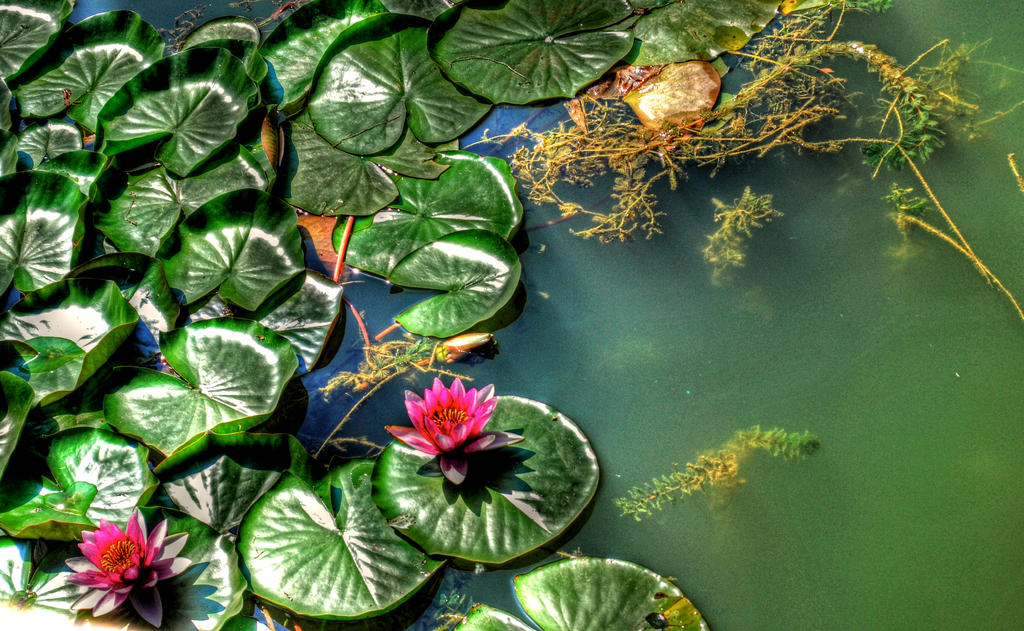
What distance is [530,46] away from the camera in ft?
10.4

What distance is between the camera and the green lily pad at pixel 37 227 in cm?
273

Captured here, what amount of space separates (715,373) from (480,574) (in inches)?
42.2

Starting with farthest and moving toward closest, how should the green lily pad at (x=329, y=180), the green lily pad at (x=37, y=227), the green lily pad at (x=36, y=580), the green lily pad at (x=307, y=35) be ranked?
1. the green lily pad at (x=307, y=35)
2. the green lily pad at (x=329, y=180)
3. the green lily pad at (x=37, y=227)
4. the green lily pad at (x=36, y=580)

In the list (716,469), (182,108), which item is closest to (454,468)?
(716,469)

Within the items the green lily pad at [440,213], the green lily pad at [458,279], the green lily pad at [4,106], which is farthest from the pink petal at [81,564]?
the green lily pad at [4,106]

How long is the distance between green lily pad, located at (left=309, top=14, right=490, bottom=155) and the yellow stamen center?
1.75 m

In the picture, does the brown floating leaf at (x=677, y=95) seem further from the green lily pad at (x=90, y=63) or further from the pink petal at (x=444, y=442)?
the green lily pad at (x=90, y=63)

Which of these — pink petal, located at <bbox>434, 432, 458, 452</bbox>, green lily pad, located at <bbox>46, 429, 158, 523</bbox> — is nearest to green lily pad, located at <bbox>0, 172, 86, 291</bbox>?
green lily pad, located at <bbox>46, 429, 158, 523</bbox>

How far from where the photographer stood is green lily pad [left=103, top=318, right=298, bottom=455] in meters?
2.31

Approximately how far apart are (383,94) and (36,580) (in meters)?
2.25

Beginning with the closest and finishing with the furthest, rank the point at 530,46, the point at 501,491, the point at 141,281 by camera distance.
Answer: the point at 501,491 < the point at 141,281 < the point at 530,46

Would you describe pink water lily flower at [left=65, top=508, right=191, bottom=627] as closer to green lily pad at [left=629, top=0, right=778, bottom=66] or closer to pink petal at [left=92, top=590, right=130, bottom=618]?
pink petal at [left=92, top=590, right=130, bottom=618]

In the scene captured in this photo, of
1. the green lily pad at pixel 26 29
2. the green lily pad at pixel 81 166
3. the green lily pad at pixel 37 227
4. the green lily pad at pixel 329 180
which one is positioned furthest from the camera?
the green lily pad at pixel 26 29

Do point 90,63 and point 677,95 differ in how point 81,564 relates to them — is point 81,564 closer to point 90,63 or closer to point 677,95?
point 90,63
